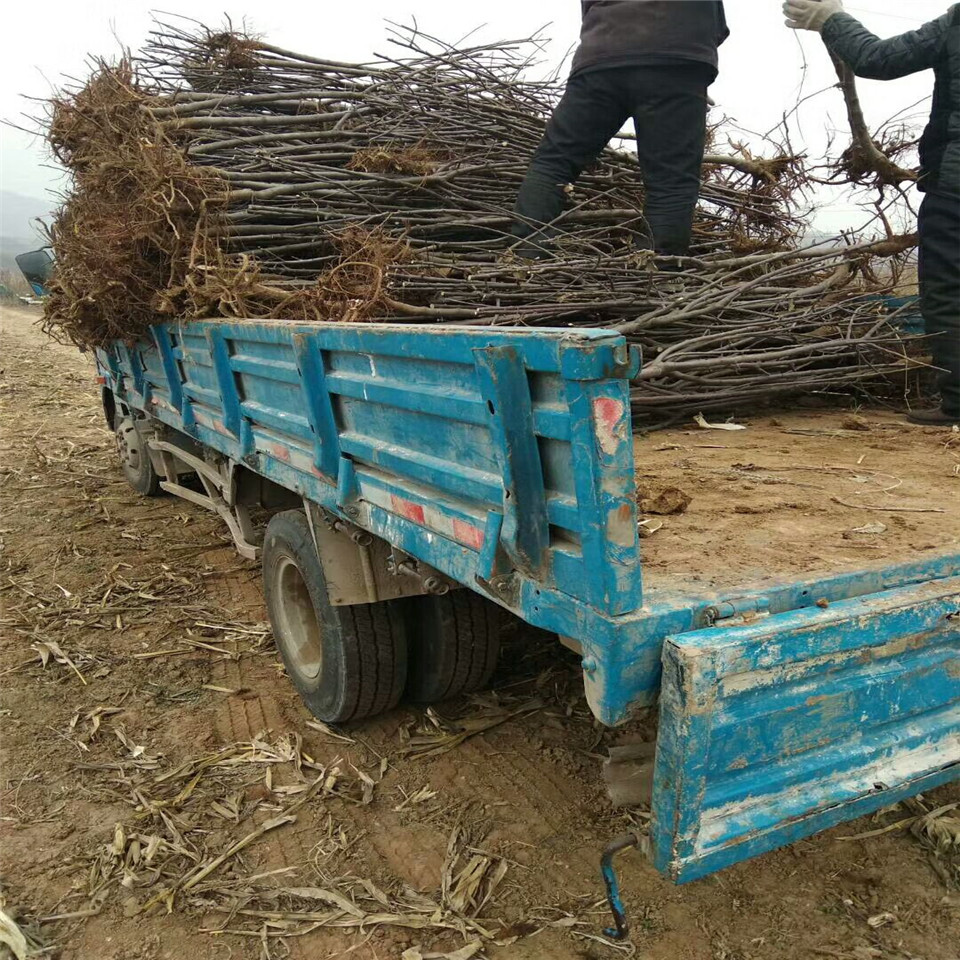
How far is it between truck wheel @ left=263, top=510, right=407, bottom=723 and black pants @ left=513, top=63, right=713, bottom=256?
197 centimetres

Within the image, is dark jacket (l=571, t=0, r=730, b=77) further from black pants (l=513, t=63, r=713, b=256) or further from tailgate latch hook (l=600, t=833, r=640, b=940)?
tailgate latch hook (l=600, t=833, r=640, b=940)

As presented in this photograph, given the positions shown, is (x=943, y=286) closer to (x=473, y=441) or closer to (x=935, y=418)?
(x=935, y=418)

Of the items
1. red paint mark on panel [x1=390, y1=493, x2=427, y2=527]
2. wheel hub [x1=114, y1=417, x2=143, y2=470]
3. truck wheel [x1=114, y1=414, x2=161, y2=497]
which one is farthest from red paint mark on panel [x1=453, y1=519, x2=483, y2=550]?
wheel hub [x1=114, y1=417, x2=143, y2=470]

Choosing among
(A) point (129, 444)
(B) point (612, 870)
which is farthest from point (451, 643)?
(A) point (129, 444)

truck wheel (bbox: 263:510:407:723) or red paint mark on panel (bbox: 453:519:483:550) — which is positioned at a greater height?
red paint mark on panel (bbox: 453:519:483:550)

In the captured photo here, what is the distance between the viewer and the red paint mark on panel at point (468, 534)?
1.75 meters

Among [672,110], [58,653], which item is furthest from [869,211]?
[58,653]

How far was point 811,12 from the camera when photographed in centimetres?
339

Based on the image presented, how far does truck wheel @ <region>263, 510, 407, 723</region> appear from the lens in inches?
111

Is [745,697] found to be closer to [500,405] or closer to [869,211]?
[500,405]

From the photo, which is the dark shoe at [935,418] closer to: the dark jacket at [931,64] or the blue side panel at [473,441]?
the dark jacket at [931,64]

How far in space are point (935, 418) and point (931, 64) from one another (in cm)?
142

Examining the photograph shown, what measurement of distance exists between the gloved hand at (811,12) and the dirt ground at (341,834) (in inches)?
76.6

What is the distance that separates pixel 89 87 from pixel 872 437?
433 centimetres
